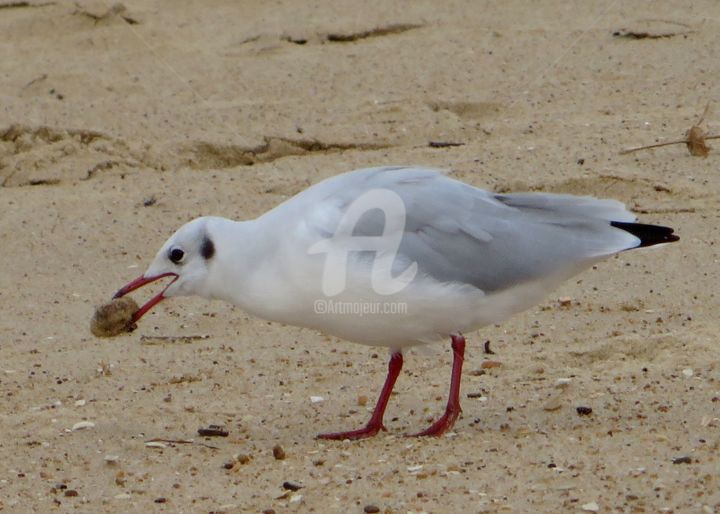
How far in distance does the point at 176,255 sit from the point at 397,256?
848 millimetres

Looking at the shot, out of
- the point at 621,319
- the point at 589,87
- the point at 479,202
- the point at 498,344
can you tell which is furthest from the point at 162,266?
the point at 589,87

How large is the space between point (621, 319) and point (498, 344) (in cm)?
57

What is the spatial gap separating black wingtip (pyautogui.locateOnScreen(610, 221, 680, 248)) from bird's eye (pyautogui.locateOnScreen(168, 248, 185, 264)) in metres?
1.67

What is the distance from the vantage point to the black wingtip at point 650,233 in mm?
5250

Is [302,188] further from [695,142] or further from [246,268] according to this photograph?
[246,268]

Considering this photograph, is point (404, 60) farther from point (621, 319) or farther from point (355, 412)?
point (355, 412)

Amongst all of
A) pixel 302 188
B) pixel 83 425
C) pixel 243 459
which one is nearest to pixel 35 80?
pixel 302 188

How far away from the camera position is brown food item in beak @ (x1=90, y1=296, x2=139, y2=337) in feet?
19.0

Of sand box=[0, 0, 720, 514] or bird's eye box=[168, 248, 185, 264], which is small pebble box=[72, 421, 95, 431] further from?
bird's eye box=[168, 248, 185, 264]

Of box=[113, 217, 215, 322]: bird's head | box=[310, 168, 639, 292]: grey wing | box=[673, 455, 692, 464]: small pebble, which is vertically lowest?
box=[673, 455, 692, 464]: small pebble

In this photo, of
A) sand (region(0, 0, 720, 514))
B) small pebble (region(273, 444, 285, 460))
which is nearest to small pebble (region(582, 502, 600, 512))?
sand (region(0, 0, 720, 514))

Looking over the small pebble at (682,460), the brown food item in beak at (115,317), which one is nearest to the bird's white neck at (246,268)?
the brown food item in beak at (115,317)

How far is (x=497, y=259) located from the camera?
17.1 feet

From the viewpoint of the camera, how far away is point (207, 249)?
207 inches
